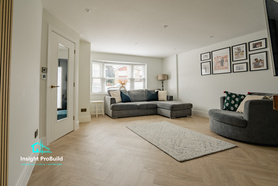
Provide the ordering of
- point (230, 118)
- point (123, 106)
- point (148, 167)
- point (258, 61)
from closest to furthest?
point (148, 167) < point (230, 118) < point (258, 61) < point (123, 106)

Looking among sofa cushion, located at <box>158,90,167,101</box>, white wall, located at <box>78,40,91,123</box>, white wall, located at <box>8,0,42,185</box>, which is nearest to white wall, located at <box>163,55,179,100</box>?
sofa cushion, located at <box>158,90,167,101</box>

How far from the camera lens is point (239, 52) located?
350cm

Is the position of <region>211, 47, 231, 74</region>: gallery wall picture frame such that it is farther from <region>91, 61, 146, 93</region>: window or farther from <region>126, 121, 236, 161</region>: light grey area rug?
<region>91, 61, 146, 93</region>: window

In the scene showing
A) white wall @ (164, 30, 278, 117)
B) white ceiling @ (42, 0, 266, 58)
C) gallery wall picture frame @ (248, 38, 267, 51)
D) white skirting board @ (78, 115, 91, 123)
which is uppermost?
white ceiling @ (42, 0, 266, 58)

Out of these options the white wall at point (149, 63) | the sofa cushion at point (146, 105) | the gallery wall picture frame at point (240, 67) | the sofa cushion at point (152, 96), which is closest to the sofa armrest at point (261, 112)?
the gallery wall picture frame at point (240, 67)

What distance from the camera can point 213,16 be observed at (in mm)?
2527

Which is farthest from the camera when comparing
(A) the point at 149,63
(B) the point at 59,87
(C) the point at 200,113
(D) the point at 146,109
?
(A) the point at 149,63

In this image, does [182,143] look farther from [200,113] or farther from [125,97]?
[125,97]

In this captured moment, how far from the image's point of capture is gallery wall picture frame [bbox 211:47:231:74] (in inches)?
148

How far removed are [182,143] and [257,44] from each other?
3.08m

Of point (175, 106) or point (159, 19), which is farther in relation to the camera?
point (175, 106)

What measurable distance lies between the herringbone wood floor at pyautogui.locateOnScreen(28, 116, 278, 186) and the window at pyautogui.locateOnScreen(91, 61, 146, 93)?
11.0ft

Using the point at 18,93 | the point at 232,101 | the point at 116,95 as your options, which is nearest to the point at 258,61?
the point at 232,101

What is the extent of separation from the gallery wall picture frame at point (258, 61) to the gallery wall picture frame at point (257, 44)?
0.46 feet
